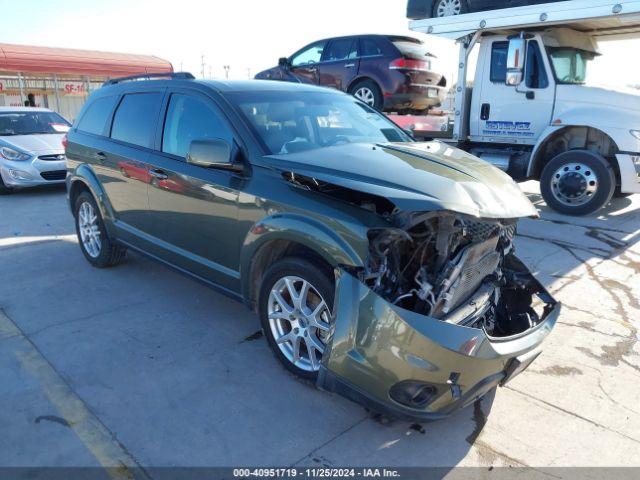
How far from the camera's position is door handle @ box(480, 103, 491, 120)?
27.8 ft

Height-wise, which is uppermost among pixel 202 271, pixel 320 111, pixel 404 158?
pixel 320 111

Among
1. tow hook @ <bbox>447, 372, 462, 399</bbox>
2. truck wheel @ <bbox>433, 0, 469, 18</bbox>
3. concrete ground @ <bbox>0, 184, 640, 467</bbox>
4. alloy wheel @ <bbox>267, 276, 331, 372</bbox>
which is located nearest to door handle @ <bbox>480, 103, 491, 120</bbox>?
truck wheel @ <bbox>433, 0, 469, 18</bbox>

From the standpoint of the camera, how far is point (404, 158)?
333 centimetres

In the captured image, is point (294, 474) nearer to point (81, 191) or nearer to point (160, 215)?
point (160, 215)

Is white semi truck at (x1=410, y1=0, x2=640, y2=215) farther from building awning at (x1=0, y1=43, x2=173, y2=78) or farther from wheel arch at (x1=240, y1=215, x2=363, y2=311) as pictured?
building awning at (x1=0, y1=43, x2=173, y2=78)

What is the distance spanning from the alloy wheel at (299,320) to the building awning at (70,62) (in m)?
21.4

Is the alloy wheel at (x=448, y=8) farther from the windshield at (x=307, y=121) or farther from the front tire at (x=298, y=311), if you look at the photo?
the front tire at (x=298, y=311)

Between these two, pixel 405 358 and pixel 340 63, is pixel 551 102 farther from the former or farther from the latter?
pixel 405 358

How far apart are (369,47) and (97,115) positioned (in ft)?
19.6

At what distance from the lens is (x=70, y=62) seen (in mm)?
21734

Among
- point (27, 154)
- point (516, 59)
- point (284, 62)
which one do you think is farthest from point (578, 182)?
point (27, 154)

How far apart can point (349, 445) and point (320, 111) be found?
250cm

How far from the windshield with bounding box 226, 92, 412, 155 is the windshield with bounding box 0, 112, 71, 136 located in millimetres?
8356

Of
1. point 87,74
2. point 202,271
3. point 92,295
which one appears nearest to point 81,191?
point 92,295
